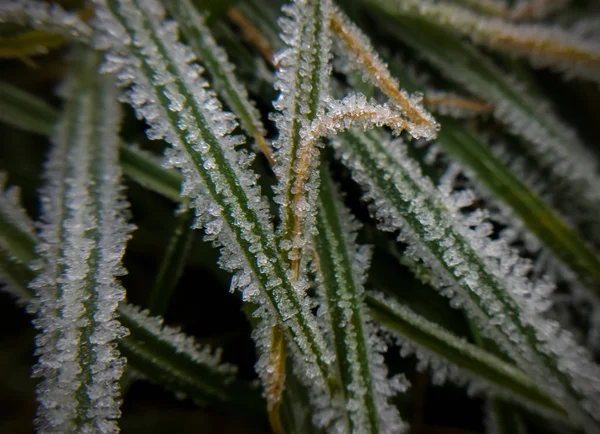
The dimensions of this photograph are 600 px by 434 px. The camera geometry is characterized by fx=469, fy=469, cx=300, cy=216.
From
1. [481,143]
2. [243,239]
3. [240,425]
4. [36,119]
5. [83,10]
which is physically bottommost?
[240,425]

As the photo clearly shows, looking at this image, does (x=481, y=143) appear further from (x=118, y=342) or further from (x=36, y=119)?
(x=36, y=119)

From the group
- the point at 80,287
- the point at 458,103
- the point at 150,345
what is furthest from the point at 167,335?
the point at 458,103

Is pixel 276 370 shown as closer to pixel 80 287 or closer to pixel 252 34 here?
pixel 80 287

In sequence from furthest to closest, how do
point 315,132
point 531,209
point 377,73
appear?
point 531,209 → point 377,73 → point 315,132

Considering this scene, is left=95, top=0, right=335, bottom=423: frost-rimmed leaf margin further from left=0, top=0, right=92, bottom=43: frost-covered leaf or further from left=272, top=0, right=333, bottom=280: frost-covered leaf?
left=0, top=0, right=92, bottom=43: frost-covered leaf

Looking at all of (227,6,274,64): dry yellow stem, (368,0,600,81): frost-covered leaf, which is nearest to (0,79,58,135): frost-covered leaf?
(227,6,274,64): dry yellow stem

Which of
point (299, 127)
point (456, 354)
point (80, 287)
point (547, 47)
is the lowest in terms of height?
point (456, 354)

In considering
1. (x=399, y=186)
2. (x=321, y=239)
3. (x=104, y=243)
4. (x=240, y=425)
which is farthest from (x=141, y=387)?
(x=399, y=186)
